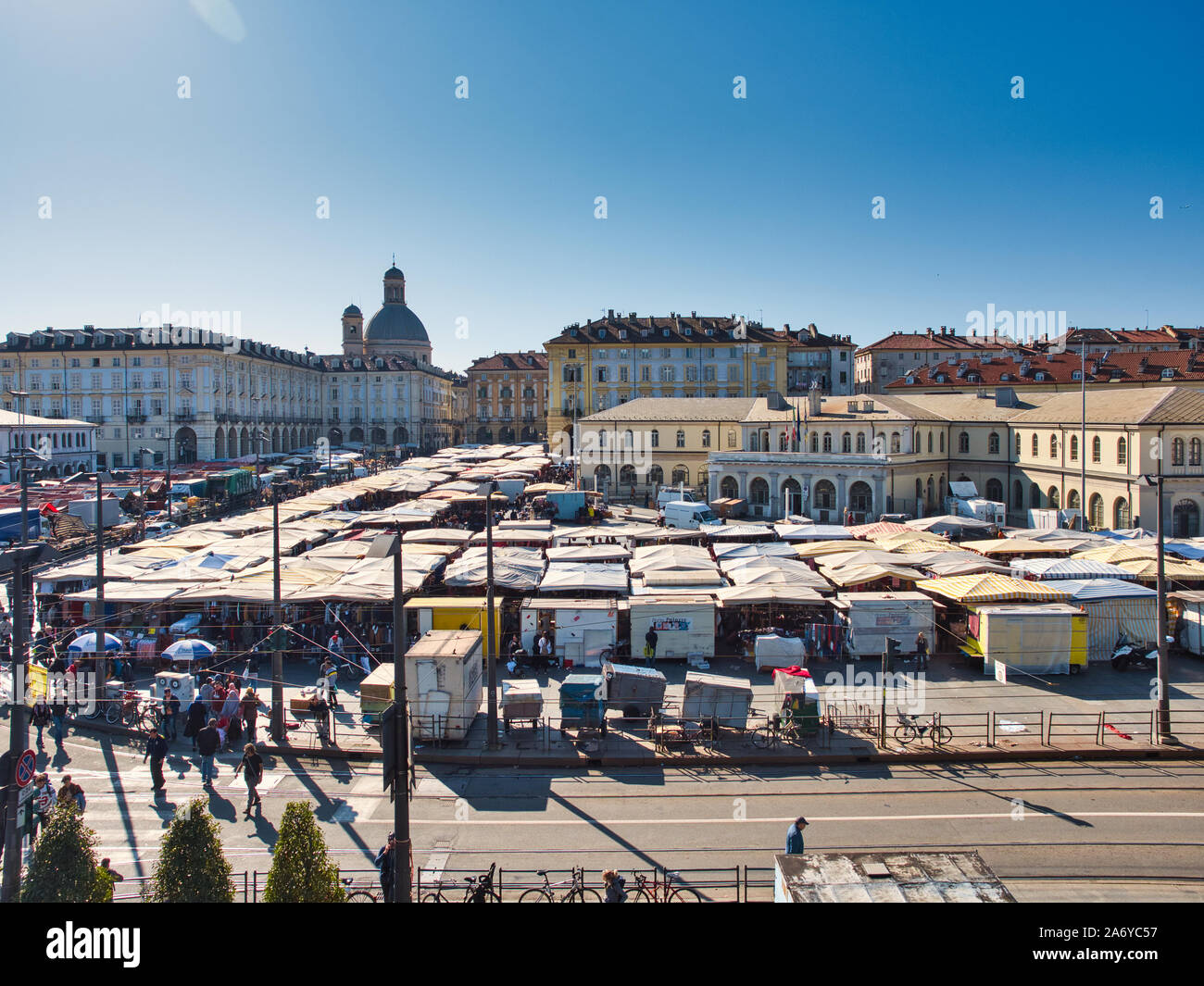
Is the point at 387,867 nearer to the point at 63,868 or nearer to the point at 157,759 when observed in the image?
the point at 63,868

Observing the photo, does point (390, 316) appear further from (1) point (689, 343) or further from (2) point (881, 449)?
(2) point (881, 449)

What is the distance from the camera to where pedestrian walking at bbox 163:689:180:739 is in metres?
18.1

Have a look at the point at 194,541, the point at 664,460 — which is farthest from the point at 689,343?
the point at 194,541

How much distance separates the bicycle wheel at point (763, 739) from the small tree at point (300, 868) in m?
10.1

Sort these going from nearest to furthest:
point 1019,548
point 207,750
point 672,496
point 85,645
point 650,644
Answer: point 207,750 < point 85,645 < point 650,644 < point 1019,548 < point 672,496

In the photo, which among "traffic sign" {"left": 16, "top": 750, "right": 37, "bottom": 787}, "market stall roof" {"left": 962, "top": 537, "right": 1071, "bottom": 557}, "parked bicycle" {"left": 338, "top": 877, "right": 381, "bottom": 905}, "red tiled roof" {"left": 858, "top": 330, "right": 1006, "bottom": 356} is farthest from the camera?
"red tiled roof" {"left": 858, "top": 330, "right": 1006, "bottom": 356}

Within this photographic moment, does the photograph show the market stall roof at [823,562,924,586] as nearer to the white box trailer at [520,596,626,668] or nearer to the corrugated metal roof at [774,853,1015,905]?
the white box trailer at [520,596,626,668]

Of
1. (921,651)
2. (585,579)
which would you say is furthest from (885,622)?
(585,579)

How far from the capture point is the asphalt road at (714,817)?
40.6ft

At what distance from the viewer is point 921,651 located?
2327 centimetres

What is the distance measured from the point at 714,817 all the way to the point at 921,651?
11.4 m

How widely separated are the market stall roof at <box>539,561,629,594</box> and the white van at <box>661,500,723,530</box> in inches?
627

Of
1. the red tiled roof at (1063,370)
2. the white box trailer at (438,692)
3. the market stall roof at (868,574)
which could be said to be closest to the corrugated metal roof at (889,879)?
the white box trailer at (438,692)

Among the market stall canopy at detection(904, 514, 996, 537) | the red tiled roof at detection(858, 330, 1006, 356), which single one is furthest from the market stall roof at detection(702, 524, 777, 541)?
the red tiled roof at detection(858, 330, 1006, 356)
